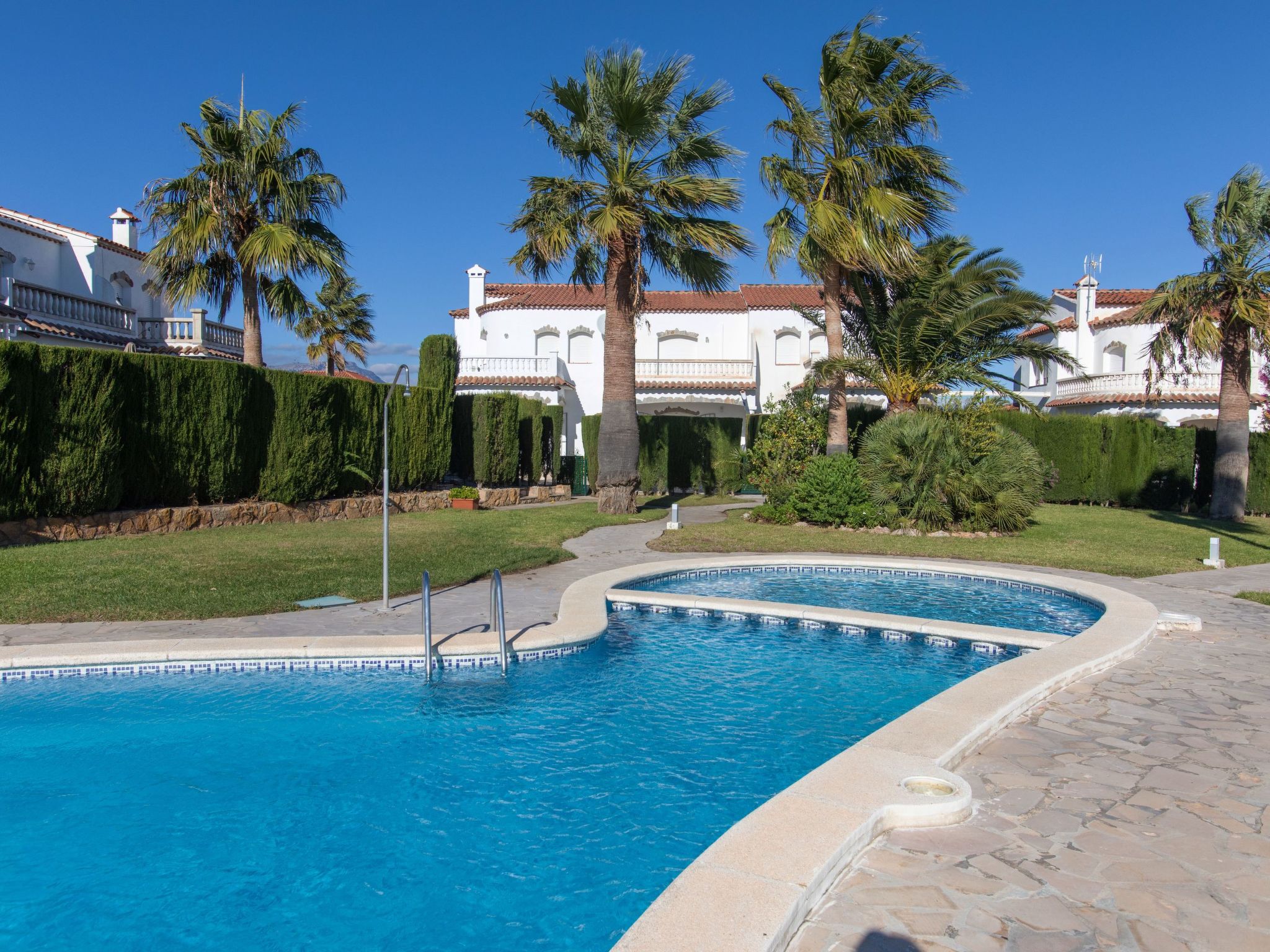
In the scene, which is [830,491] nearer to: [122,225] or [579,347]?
[579,347]

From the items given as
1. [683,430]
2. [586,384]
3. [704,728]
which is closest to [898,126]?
[683,430]

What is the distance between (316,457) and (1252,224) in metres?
21.0

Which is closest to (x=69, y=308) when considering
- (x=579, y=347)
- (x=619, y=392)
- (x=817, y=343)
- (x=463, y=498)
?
(x=463, y=498)

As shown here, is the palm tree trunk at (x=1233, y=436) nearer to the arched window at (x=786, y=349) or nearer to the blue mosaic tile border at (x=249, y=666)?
the arched window at (x=786, y=349)

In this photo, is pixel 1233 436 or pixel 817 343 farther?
pixel 817 343

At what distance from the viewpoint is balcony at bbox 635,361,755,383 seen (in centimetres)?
3603

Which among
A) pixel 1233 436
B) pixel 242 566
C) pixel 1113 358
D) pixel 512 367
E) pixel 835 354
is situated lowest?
pixel 242 566

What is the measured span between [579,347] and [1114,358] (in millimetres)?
22515

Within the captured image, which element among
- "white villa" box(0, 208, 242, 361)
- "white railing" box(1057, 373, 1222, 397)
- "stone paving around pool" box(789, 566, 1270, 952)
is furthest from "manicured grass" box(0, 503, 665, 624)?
"white railing" box(1057, 373, 1222, 397)

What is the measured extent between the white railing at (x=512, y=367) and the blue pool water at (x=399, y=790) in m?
27.2

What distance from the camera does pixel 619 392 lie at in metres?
18.9

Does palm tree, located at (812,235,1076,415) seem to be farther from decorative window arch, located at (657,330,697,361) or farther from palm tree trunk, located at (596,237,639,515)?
decorative window arch, located at (657,330,697,361)

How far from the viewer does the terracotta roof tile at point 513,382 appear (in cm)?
3406

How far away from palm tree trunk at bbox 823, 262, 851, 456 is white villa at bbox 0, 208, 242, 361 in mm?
14786
